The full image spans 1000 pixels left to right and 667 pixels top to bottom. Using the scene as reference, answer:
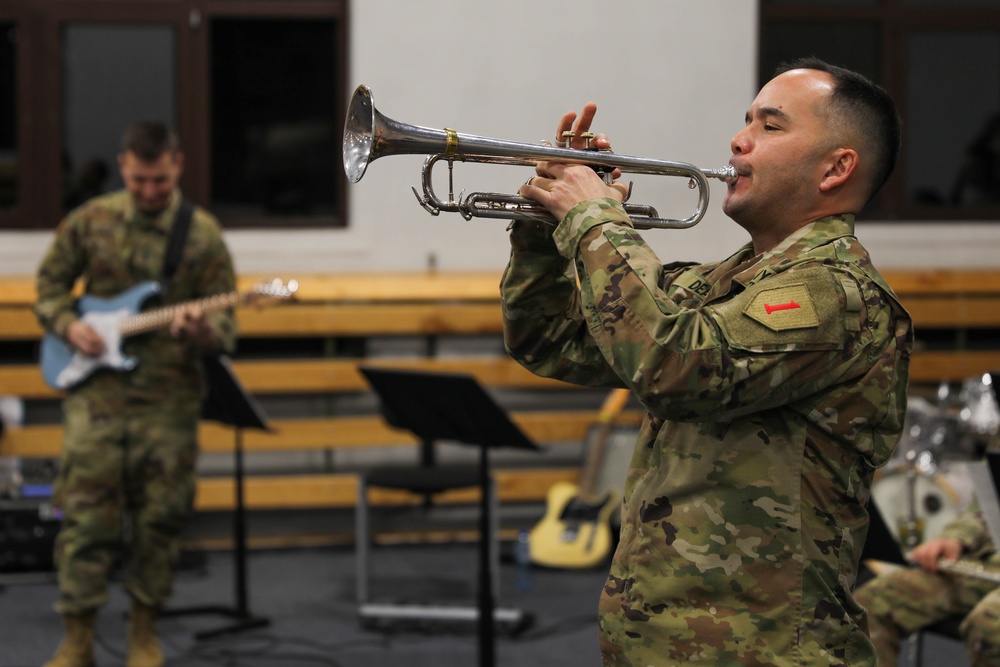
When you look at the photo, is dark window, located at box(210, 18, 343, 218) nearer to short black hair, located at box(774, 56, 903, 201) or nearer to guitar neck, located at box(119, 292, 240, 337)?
guitar neck, located at box(119, 292, 240, 337)

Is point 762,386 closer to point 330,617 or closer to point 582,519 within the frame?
point 330,617

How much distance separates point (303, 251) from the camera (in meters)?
6.57

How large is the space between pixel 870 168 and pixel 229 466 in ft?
15.4

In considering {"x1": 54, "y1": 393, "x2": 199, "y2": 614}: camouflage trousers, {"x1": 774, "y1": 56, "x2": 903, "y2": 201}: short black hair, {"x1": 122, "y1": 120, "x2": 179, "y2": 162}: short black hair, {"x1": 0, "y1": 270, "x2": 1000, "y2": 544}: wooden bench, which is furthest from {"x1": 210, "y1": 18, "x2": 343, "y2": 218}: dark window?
{"x1": 774, "y1": 56, "x2": 903, "y2": 201}: short black hair

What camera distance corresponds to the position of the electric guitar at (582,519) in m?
5.75

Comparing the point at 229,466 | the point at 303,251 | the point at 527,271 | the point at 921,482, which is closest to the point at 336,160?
the point at 303,251

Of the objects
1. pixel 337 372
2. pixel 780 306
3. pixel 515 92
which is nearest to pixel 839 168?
pixel 780 306

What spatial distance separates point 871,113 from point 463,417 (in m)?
2.18

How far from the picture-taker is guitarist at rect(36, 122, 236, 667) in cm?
430

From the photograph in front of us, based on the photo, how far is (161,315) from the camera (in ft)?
14.7

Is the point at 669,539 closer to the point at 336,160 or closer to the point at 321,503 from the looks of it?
the point at 321,503

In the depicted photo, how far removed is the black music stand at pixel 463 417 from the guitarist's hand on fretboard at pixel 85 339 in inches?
38.3

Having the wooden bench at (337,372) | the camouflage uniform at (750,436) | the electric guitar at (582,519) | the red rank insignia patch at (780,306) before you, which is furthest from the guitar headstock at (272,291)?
the red rank insignia patch at (780,306)

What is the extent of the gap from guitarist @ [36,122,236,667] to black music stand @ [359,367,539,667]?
2.40 feet
